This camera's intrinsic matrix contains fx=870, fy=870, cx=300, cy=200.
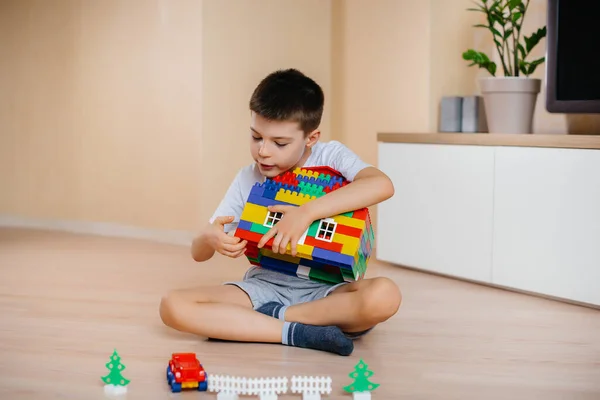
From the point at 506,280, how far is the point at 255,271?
0.97 meters

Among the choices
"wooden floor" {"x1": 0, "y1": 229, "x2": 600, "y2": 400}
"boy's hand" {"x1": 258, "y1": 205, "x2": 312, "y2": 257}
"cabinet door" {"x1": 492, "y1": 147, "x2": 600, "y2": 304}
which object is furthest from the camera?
"cabinet door" {"x1": 492, "y1": 147, "x2": 600, "y2": 304}

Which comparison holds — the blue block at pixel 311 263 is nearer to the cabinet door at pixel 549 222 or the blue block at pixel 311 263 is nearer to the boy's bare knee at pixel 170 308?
the boy's bare knee at pixel 170 308

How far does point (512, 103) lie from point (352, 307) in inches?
51.8

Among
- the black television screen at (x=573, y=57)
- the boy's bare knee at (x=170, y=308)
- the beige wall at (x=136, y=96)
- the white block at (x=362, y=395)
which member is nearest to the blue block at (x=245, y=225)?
the boy's bare knee at (x=170, y=308)

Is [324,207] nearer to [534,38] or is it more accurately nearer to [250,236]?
[250,236]

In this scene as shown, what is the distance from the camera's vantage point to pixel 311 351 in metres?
1.83

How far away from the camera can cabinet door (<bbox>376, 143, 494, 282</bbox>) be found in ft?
9.05

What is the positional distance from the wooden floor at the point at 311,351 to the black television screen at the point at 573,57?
2.02 feet

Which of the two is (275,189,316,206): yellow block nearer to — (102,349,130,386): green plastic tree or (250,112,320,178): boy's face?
(250,112,320,178): boy's face

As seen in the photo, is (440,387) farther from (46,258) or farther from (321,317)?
(46,258)

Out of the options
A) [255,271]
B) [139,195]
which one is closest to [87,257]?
[139,195]

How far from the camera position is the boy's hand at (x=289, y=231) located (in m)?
1.77

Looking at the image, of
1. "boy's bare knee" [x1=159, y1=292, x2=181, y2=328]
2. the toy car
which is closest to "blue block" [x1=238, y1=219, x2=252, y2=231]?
"boy's bare knee" [x1=159, y1=292, x2=181, y2=328]

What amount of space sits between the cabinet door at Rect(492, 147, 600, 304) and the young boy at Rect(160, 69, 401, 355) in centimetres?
80
